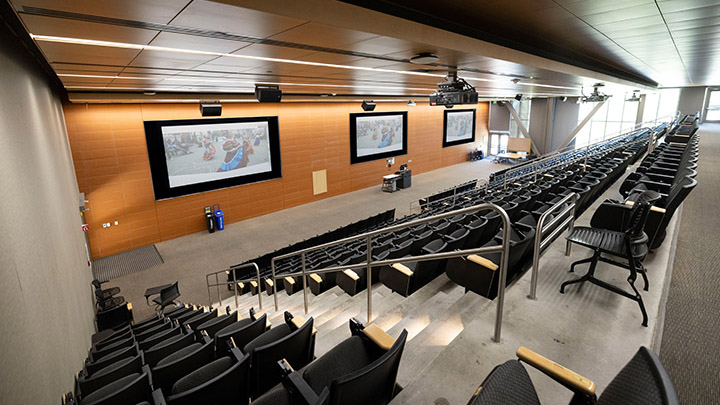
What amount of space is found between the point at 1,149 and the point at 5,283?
1.09 m

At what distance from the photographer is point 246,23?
251cm

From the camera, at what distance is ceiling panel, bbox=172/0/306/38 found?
7.14 ft

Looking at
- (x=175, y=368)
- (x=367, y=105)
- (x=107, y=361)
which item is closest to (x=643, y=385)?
(x=175, y=368)

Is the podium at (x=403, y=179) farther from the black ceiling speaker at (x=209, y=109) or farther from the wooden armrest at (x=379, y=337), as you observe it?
the wooden armrest at (x=379, y=337)

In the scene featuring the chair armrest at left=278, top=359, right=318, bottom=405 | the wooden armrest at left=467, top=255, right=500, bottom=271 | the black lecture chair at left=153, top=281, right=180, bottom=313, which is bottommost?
the black lecture chair at left=153, top=281, right=180, bottom=313

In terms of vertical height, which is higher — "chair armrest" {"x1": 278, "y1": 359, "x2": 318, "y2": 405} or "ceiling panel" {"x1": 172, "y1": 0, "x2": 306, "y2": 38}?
"ceiling panel" {"x1": 172, "y1": 0, "x2": 306, "y2": 38}

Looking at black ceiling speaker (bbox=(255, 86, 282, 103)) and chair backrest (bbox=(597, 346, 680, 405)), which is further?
black ceiling speaker (bbox=(255, 86, 282, 103))

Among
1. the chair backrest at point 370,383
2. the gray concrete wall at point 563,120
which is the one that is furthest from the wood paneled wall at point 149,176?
the gray concrete wall at point 563,120

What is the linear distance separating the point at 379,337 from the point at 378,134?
14875 millimetres

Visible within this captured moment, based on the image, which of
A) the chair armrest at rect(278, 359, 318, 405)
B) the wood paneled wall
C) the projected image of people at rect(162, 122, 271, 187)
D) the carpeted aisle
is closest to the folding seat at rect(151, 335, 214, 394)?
the chair armrest at rect(278, 359, 318, 405)

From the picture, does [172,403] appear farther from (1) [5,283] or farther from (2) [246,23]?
(2) [246,23]

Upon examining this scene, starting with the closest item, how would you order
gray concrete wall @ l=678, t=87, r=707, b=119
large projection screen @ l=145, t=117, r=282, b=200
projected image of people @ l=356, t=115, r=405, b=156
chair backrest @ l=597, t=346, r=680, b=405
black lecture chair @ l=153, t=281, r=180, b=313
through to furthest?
Result: chair backrest @ l=597, t=346, r=680, b=405
black lecture chair @ l=153, t=281, r=180, b=313
large projection screen @ l=145, t=117, r=282, b=200
projected image of people @ l=356, t=115, r=405, b=156
gray concrete wall @ l=678, t=87, r=707, b=119

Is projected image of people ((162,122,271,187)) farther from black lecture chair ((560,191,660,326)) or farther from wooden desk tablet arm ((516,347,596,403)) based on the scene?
wooden desk tablet arm ((516,347,596,403))

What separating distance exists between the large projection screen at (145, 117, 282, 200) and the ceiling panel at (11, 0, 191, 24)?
29.9 feet
